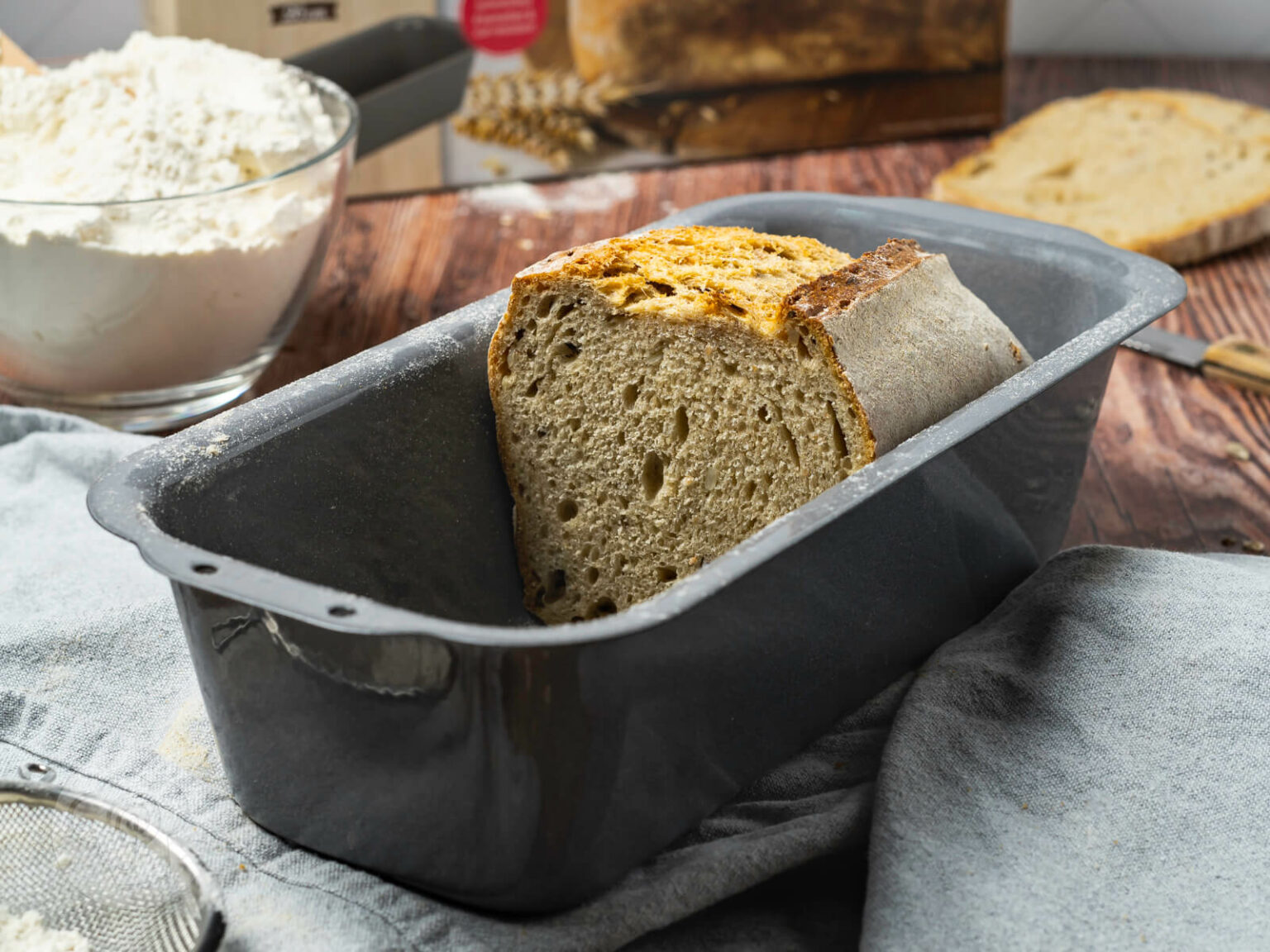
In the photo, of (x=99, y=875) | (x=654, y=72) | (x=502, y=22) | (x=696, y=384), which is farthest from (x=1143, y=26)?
(x=99, y=875)

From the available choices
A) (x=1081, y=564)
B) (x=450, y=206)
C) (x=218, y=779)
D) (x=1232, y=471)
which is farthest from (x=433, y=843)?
(x=450, y=206)

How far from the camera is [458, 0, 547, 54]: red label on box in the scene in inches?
89.6

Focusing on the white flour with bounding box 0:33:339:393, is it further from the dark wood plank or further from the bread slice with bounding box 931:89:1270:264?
the bread slice with bounding box 931:89:1270:264

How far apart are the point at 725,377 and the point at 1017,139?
1595 mm

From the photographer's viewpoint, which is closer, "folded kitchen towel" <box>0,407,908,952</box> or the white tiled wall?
"folded kitchen towel" <box>0,407,908,952</box>

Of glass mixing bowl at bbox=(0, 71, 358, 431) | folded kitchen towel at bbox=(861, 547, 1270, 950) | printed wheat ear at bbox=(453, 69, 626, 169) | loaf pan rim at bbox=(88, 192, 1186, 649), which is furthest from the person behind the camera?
printed wheat ear at bbox=(453, 69, 626, 169)

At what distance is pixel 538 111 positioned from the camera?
2.42 m

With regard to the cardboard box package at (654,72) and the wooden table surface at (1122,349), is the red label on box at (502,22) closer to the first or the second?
the cardboard box package at (654,72)

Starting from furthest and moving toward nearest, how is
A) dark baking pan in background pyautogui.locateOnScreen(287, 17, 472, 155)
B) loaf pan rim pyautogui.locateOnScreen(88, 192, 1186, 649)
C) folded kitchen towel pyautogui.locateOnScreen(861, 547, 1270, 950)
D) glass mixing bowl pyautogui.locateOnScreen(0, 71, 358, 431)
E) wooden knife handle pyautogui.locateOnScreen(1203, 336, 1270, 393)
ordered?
dark baking pan in background pyautogui.locateOnScreen(287, 17, 472, 155)
wooden knife handle pyautogui.locateOnScreen(1203, 336, 1270, 393)
glass mixing bowl pyautogui.locateOnScreen(0, 71, 358, 431)
folded kitchen towel pyautogui.locateOnScreen(861, 547, 1270, 950)
loaf pan rim pyautogui.locateOnScreen(88, 192, 1186, 649)

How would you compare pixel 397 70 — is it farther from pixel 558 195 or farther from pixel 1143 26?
pixel 1143 26

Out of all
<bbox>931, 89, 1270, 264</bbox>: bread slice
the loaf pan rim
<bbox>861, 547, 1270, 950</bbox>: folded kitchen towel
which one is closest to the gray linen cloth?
<bbox>861, 547, 1270, 950</bbox>: folded kitchen towel

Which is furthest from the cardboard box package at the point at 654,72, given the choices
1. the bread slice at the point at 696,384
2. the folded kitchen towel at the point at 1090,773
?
the folded kitchen towel at the point at 1090,773

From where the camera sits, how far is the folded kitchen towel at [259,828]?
972 millimetres

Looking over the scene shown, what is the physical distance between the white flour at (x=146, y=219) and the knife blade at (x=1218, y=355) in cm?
118
